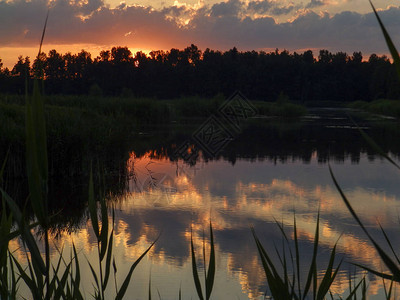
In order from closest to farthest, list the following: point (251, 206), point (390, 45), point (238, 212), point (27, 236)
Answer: point (390, 45) < point (27, 236) < point (238, 212) < point (251, 206)

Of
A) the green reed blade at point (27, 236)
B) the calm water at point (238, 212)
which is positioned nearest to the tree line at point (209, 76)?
the calm water at point (238, 212)

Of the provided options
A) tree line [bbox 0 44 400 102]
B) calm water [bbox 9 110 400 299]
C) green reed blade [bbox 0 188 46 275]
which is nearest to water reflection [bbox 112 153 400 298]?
calm water [bbox 9 110 400 299]

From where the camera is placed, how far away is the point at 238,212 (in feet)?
23.9

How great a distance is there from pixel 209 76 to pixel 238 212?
63.9 metres

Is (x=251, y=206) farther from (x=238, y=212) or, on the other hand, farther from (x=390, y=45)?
(x=390, y=45)

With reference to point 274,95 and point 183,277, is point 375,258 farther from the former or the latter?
point 274,95

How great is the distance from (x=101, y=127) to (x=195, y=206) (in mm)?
3467

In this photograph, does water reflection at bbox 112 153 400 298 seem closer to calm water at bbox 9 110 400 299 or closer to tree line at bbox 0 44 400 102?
calm water at bbox 9 110 400 299

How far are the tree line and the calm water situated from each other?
5668 cm

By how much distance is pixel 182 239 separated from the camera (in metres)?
6.02

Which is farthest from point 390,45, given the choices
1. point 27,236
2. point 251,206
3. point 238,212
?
point 251,206

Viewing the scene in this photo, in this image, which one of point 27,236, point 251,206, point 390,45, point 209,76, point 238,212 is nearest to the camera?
point 390,45

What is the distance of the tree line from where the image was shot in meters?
69.8

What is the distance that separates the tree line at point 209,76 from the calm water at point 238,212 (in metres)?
56.7
